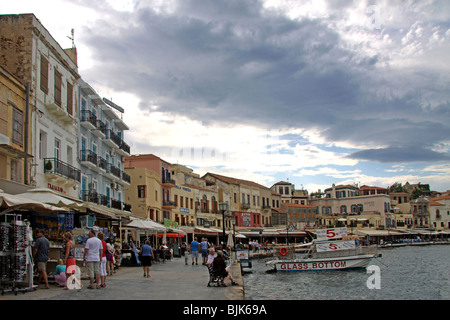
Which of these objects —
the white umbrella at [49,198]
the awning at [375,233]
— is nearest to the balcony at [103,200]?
the white umbrella at [49,198]

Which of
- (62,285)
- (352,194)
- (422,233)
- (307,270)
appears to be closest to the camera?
(62,285)

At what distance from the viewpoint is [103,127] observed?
35.6 meters

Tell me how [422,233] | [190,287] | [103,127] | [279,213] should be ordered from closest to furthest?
[190,287] < [103,127] < [279,213] < [422,233]

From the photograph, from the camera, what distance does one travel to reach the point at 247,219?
76.4m

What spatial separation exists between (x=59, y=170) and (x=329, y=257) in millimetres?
16733

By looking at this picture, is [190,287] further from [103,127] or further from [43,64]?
[103,127]

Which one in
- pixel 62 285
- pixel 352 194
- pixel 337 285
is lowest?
pixel 337 285

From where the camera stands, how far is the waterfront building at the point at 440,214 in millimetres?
112287

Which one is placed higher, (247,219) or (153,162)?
(153,162)

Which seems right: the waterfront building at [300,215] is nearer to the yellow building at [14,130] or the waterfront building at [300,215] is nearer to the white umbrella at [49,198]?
the yellow building at [14,130]

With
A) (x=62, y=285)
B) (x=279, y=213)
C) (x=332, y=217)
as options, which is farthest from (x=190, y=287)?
(x=332, y=217)

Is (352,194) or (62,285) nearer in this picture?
(62,285)

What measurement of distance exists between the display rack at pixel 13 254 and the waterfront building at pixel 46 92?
10914mm
